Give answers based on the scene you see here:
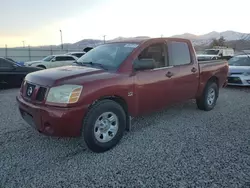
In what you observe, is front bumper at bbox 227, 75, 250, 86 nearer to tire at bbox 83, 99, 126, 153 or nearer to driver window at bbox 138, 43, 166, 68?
driver window at bbox 138, 43, 166, 68

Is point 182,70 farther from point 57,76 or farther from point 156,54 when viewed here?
point 57,76

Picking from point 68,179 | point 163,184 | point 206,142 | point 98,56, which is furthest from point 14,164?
point 206,142

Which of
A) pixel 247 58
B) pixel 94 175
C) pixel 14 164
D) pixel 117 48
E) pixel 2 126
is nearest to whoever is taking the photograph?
pixel 94 175

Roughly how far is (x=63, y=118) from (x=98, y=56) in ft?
5.82

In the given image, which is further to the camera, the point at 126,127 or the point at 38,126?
the point at 126,127

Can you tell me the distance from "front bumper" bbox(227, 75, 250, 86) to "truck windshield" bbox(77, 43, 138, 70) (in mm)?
6635

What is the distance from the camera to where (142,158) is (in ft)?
11.2

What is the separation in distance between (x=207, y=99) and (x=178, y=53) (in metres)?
1.69

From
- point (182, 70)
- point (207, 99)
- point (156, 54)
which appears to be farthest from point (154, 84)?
point (207, 99)

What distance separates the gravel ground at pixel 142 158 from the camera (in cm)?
287

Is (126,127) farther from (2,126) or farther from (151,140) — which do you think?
(2,126)

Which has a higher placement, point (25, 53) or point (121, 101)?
point (25, 53)

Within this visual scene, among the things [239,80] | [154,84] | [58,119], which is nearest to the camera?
[58,119]

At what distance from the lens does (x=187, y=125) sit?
191 inches
